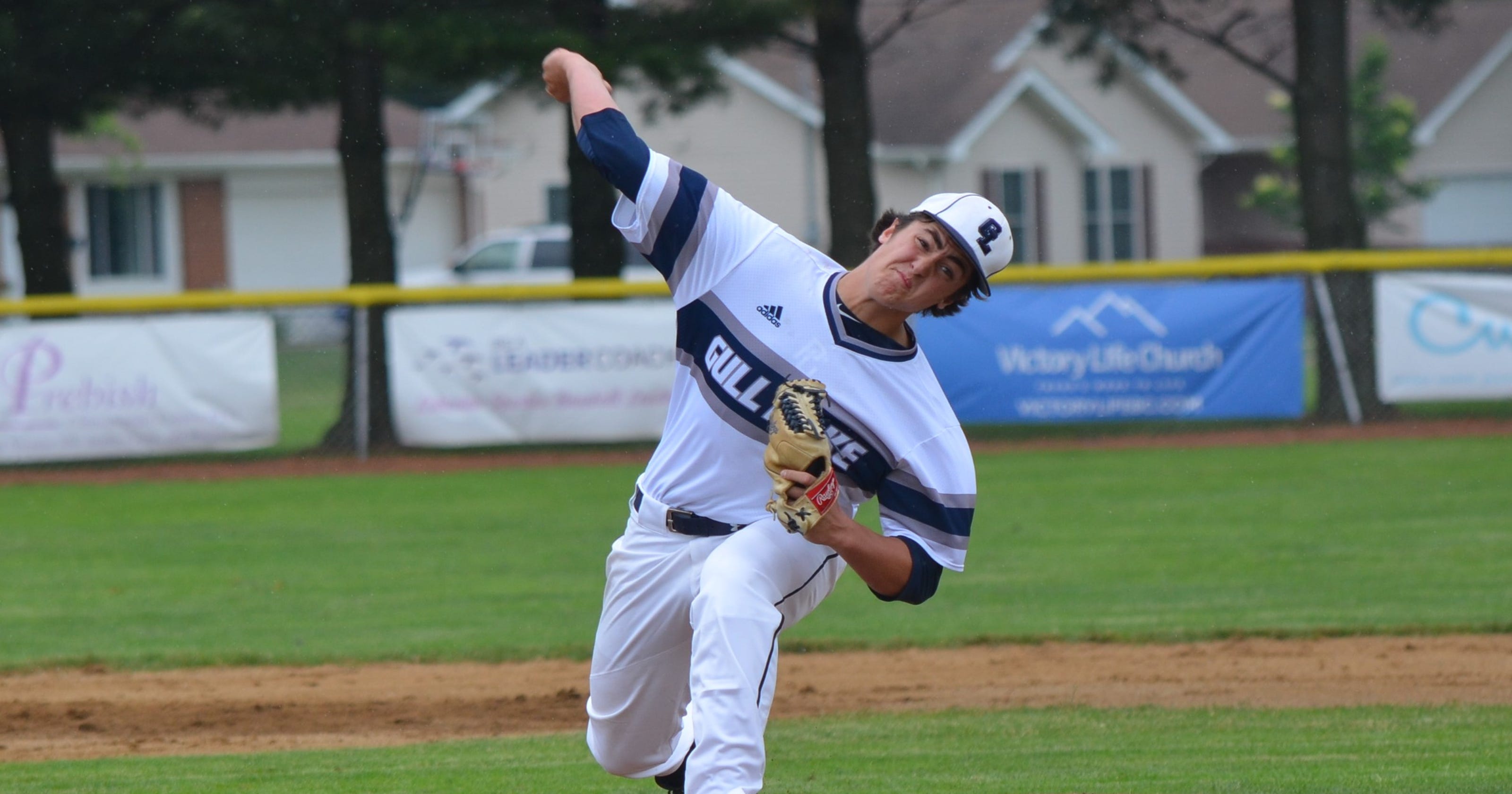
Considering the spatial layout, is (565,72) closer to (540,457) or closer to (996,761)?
(996,761)

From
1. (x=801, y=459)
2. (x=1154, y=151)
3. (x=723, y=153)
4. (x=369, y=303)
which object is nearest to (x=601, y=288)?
(x=369, y=303)

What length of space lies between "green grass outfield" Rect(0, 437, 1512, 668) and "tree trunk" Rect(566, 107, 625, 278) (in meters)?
3.79

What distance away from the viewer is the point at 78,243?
104 ft

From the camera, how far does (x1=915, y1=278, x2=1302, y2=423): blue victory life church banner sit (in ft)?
50.7

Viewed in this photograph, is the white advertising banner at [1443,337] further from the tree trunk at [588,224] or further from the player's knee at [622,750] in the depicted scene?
the player's knee at [622,750]

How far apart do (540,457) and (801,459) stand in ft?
41.1

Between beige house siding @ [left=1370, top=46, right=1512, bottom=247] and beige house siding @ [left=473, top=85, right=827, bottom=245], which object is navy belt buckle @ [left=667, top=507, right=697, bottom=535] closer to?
beige house siding @ [left=473, top=85, right=827, bottom=245]

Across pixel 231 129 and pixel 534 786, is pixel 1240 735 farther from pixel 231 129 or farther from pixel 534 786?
pixel 231 129

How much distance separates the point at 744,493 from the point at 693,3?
14.0 meters

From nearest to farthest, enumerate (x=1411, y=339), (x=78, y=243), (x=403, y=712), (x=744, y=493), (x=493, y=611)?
1. (x=744, y=493)
2. (x=403, y=712)
3. (x=493, y=611)
4. (x=1411, y=339)
5. (x=78, y=243)

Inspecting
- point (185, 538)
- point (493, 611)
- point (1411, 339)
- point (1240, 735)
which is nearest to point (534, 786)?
point (1240, 735)

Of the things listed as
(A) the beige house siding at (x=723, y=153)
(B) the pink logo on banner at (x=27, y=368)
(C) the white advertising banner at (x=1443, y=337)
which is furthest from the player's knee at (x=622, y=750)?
(A) the beige house siding at (x=723, y=153)

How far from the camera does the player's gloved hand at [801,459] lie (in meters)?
3.60

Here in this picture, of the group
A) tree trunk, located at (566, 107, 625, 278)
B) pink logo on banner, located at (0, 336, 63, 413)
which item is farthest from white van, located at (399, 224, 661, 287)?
pink logo on banner, located at (0, 336, 63, 413)
